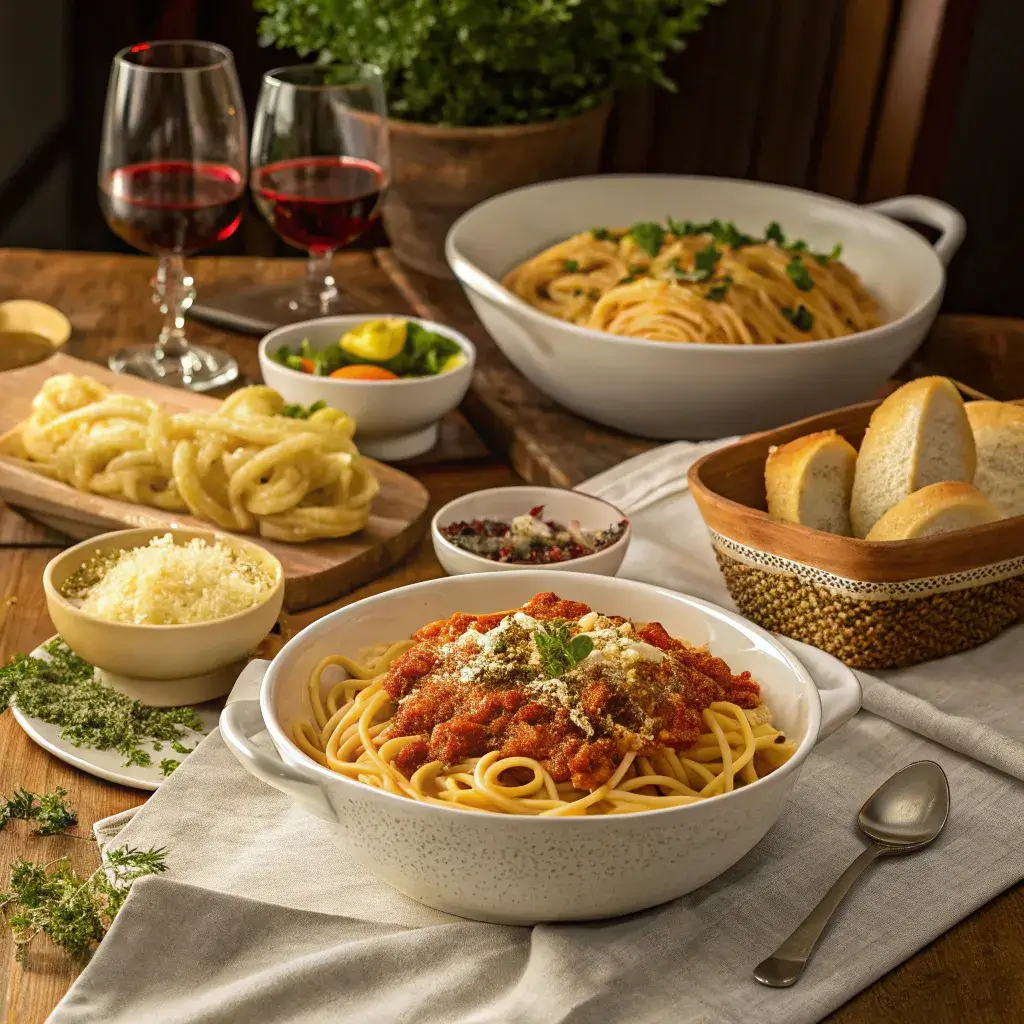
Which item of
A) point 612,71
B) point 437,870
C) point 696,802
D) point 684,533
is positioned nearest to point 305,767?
point 437,870

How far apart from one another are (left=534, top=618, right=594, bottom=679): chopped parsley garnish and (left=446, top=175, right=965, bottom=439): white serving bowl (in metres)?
0.94

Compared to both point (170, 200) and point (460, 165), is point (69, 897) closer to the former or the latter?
point (170, 200)

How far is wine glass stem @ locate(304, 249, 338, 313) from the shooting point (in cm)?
284

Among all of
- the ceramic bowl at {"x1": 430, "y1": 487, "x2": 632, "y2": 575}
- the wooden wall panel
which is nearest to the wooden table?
the ceramic bowl at {"x1": 430, "y1": 487, "x2": 632, "y2": 575}

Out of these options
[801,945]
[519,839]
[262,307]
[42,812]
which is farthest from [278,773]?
[262,307]

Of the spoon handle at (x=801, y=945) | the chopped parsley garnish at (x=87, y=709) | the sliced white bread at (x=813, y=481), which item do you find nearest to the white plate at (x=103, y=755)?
the chopped parsley garnish at (x=87, y=709)

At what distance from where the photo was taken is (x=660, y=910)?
124cm

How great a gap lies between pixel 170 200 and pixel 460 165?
29.5 inches

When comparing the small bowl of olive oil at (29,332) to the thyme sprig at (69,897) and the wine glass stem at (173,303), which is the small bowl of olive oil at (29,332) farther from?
the thyme sprig at (69,897)

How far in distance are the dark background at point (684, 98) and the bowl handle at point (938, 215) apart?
65cm

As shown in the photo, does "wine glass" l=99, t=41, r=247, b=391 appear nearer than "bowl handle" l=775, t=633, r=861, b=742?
No

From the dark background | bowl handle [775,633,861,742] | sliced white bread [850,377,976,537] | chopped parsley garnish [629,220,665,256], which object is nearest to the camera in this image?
bowl handle [775,633,861,742]

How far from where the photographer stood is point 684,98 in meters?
3.84

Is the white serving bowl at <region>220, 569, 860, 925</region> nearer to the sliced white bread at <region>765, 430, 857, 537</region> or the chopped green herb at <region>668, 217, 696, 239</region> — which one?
the sliced white bread at <region>765, 430, 857, 537</region>
